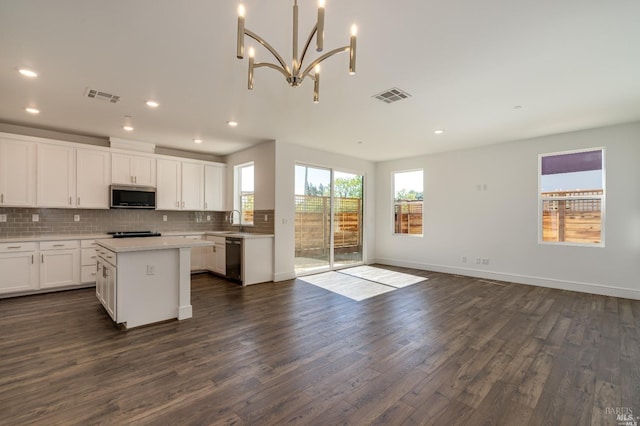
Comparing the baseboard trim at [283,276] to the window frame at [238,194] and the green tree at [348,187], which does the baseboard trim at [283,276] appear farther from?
the green tree at [348,187]

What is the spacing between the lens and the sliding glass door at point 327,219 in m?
6.30

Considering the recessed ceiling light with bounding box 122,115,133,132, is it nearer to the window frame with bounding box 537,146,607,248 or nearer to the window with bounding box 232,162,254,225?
the window with bounding box 232,162,254,225

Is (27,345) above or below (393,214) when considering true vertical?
below

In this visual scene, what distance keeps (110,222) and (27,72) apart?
3.35 metres

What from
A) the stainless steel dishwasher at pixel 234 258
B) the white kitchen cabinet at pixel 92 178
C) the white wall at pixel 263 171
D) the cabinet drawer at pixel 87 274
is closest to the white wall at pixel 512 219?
the white wall at pixel 263 171

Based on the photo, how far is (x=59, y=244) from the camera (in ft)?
15.8

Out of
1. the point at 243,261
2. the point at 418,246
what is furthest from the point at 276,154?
the point at 418,246

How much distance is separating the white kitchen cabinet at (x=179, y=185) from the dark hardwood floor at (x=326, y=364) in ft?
8.10

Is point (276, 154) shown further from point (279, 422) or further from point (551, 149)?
point (551, 149)

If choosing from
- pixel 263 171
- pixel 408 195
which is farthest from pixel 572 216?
pixel 263 171

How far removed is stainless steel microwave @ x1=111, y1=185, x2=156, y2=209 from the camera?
5.42 m

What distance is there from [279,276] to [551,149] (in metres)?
5.47

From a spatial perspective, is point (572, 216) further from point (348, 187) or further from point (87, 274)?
point (87, 274)

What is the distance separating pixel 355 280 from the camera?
582 cm
